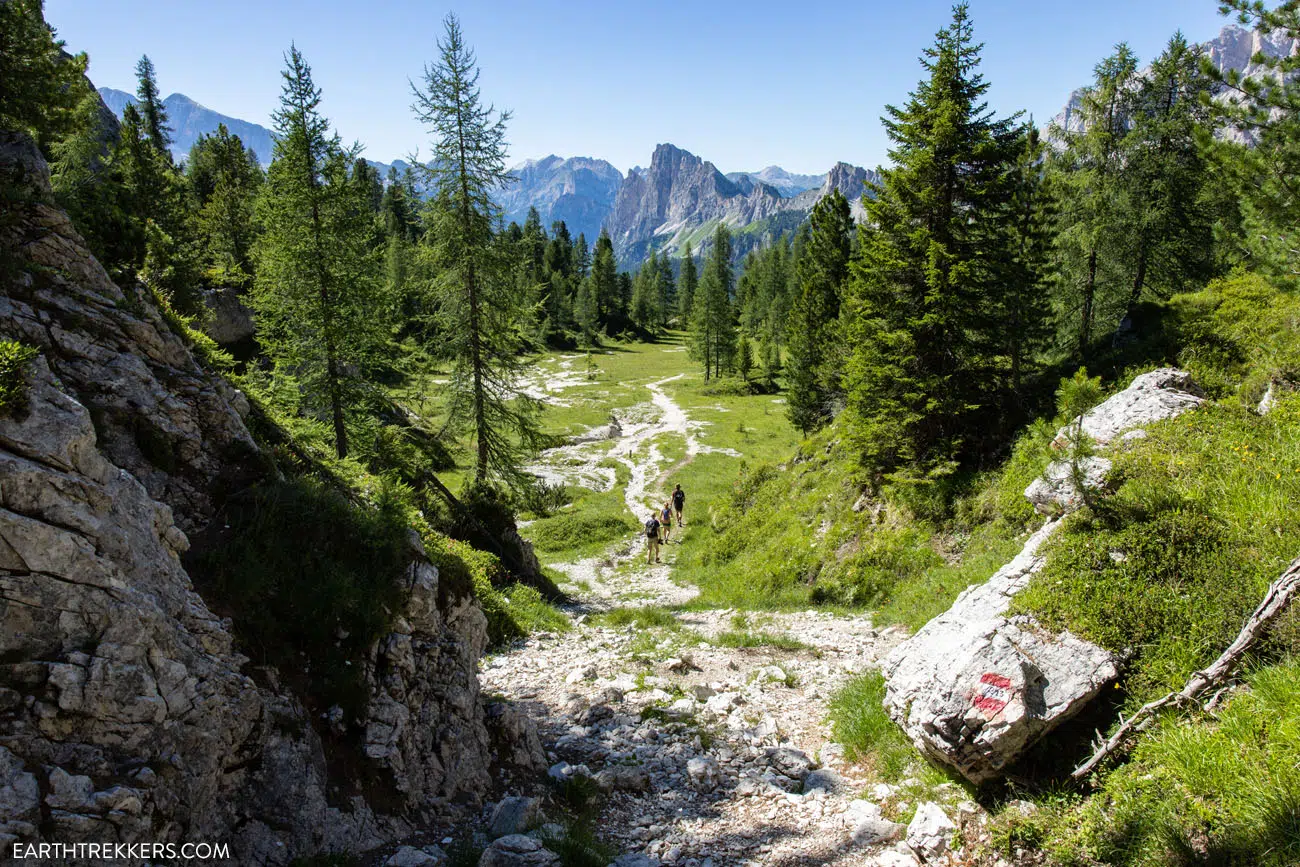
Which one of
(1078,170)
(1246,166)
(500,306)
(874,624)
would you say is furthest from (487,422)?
(1078,170)

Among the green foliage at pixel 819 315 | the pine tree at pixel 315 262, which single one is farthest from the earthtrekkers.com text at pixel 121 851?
the green foliage at pixel 819 315

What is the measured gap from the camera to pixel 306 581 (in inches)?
264

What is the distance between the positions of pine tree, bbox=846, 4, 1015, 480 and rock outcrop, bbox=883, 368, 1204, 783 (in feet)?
27.6

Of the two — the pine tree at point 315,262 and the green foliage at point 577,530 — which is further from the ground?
the pine tree at point 315,262

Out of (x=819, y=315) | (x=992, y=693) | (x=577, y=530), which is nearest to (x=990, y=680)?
(x=992, y=693)

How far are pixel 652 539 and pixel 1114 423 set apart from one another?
16637mm

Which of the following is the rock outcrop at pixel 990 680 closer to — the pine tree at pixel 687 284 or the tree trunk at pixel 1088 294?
the tree trunk at pixel 1088 294

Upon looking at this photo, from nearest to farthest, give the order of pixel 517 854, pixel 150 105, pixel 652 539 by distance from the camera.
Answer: pixel 517 854
pixel 652 539
pixel 150 105

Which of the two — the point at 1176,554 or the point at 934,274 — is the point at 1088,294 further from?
the point at 1176,554

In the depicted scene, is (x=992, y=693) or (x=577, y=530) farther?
(x=577, y=530)

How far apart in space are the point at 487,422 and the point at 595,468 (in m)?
21.0

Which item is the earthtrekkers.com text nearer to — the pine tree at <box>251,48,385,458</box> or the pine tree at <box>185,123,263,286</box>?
the pine tree at <box>251,48,385,458</box>

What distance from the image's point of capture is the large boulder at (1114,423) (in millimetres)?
9586

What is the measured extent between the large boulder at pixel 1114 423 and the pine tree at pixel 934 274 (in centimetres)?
378
